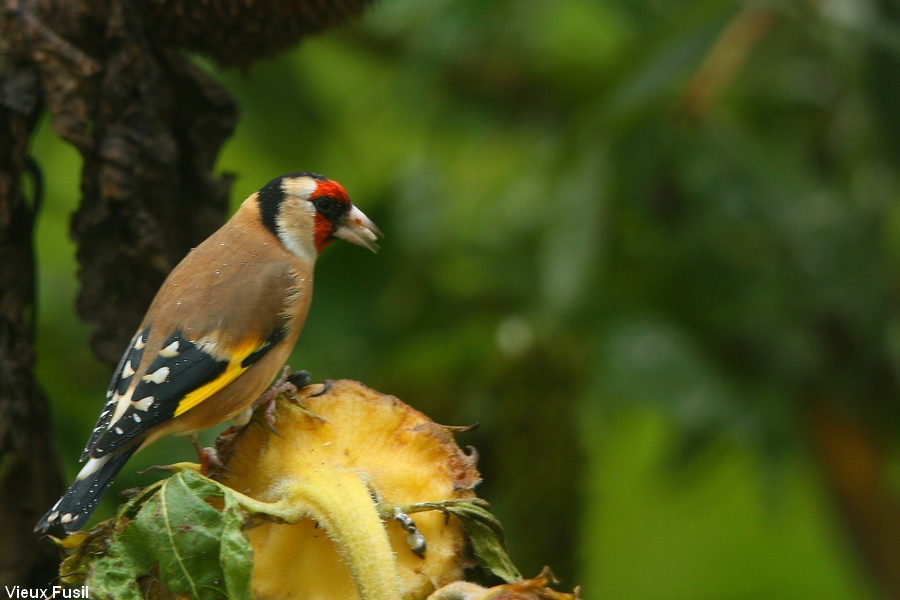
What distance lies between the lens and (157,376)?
1.43 meters

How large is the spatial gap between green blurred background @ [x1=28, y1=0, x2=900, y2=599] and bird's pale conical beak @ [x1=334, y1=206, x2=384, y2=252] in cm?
71

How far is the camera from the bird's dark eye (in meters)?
1.72

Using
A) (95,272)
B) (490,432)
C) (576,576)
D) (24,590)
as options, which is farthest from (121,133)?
(576,576)

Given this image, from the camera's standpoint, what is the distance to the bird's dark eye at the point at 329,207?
1716mm

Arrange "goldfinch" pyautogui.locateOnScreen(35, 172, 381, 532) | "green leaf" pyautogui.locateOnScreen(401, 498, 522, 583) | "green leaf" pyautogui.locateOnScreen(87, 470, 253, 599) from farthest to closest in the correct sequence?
"goldfinch" pyautogui.locateOnScreen(35, 172, 381, 532)
"green leaf" pyautogui.locateOnScreen(401, 498, 522, 583)
"green leaf" pyautogui.locateOnScreen(87, 470, 253, 599)

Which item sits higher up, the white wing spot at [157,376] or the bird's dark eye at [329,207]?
the bird's dark eye at [329,207]

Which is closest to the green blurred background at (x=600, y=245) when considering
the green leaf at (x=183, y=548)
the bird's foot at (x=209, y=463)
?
the bird's foot at (x=209, y=463)

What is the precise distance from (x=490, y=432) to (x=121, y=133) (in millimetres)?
1198

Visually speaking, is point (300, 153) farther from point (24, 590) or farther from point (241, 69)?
point (24, 590)

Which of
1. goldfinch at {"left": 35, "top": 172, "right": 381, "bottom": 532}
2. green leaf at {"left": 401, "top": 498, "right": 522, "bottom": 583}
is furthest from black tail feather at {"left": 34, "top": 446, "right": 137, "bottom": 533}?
green leaf at {"left": 401, "top": 498, "right": 522, "bottom": 583}

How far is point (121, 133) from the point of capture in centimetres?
156

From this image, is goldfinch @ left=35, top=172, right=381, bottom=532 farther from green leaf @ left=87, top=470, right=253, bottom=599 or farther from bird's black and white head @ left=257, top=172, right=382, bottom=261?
green leaf @ left=87, top=470, right=253, bottom=599

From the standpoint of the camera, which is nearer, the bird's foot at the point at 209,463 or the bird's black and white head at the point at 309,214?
the bird's foot at the point at 209,463

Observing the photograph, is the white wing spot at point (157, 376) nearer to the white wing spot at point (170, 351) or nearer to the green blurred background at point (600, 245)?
the white wing spot at point (170, 351)
